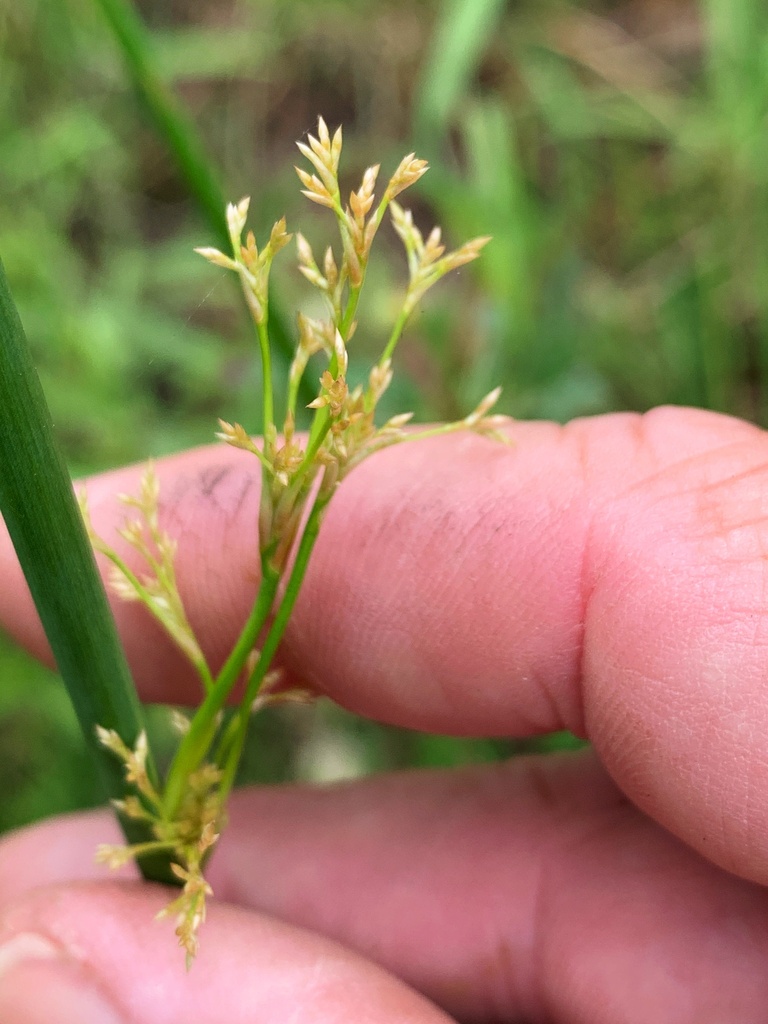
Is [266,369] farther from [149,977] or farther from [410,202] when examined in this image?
[410,202]

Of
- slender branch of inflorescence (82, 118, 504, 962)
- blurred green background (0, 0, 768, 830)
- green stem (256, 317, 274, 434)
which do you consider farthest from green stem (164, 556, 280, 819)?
blurred green background (0, 0, 768, 830)

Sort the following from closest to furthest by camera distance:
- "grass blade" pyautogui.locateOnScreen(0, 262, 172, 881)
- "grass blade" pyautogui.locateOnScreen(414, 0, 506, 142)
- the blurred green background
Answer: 1. "grass blade" pyautogui.locateOnScreen(0, 262, 172, 881)
2. the blurred green background
3. "grass blade" pyautogui.locateOnScreen(414, 0, 506, 142)

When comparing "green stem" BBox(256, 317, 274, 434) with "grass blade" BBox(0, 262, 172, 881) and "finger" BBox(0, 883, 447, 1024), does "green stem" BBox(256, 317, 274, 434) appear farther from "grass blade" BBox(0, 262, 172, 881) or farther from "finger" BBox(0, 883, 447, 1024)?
"finger" BBox(0, 883, 447, 1024)

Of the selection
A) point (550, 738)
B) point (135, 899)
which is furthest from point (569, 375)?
point (135, 899)

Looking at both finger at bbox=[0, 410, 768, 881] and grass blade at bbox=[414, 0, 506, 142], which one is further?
grass blade at bbox=[414, 0, 506, 142]

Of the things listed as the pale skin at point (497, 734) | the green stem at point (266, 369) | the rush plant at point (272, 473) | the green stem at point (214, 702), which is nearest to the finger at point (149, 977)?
the pale skin at point (497, 734)

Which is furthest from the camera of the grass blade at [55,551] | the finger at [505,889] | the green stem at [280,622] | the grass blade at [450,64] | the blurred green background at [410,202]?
the grass blade at [450,64]

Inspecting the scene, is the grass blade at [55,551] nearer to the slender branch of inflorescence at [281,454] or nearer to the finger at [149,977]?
the slender branch of inflorescence at [281,454]

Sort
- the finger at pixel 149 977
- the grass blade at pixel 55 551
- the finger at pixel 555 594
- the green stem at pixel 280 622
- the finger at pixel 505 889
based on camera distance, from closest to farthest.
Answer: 1. the grass blade at pixel 55 551
2. the green stem at pixel 280 622
3. the finger at pixel 555 594
4. the finger at pixel 149 977
5. the finger at pixel 505 889
